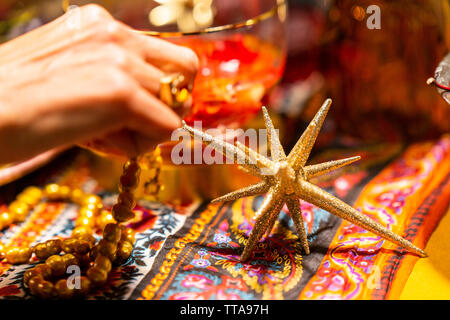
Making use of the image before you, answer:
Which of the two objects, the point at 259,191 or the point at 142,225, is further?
the point at 142,225

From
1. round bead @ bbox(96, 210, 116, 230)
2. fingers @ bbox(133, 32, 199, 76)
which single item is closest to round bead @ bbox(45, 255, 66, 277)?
round bead @ bbox(96, 210, 116, 230)

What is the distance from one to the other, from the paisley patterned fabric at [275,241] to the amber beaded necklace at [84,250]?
1 cm

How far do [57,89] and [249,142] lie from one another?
33cm

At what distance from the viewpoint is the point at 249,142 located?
678mm

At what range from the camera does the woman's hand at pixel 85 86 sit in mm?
393

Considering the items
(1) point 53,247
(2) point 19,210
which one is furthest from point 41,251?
(2) point 19,210

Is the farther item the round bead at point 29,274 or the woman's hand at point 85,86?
the round bead at point 29,274

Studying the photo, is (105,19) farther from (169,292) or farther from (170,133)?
(169,292)

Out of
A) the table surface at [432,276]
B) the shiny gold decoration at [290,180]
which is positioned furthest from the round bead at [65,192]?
the table surface at [432,276]

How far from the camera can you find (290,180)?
486mm

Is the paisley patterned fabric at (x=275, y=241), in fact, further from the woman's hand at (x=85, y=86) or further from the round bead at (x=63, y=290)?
the woman's hand at (x=85, y=86)

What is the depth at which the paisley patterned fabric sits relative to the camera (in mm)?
490

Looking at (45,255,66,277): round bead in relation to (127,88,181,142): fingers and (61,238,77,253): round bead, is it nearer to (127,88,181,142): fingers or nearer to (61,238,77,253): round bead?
(61,238,77,253): round bead
